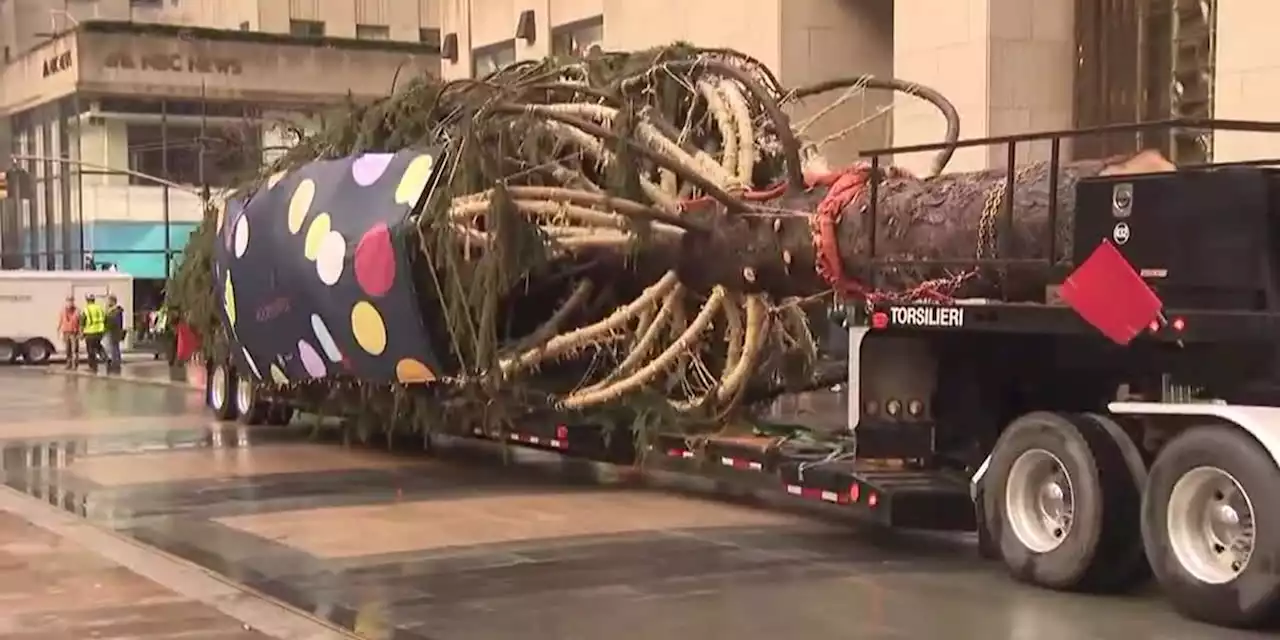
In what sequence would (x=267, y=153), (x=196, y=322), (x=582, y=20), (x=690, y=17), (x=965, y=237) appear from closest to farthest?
(x=965, y=237)
(x=196, y=322)
(x=267, y=153)
(x=690, y=17)
(x=582, y=20)

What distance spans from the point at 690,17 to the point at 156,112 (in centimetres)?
3800

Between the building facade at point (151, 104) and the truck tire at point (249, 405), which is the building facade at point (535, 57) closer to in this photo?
the building facade at point (151, 104)

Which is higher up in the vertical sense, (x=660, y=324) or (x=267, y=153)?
(x=267, y=153)

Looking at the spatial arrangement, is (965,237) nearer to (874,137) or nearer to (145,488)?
(145,488)

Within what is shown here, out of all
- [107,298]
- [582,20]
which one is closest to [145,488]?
[582,20]

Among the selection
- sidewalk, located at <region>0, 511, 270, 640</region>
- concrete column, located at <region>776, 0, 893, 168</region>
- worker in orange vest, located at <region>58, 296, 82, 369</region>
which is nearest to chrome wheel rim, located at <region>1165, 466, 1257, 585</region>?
sidewalk, located at <region>0, 511, 270, 640</region>

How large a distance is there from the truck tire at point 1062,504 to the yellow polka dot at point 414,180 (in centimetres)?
672

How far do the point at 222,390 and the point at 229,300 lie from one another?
371 centimetres

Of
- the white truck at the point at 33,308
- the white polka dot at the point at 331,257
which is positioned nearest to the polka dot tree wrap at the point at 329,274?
the white polka dot at the point at 331,257

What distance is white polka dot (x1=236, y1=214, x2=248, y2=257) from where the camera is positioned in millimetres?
18166

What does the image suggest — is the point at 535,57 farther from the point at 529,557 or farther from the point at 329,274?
the point at 529,557

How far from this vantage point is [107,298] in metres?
42.6

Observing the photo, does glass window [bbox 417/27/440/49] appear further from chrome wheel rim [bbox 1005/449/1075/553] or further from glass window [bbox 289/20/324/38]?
chrome wheel rim [bbox 1005/449/1075/553]

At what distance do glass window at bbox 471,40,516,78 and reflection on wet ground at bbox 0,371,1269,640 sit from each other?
1970 cm
